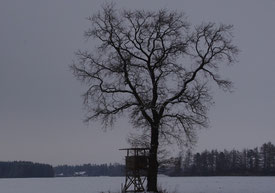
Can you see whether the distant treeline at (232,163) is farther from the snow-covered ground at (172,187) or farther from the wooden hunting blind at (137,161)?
the wooden hunting blind at (137,161)

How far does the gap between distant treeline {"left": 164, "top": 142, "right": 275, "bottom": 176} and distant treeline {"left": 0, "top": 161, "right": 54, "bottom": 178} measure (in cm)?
5031

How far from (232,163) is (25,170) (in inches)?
2769

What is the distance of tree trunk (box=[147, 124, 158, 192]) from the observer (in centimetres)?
3147

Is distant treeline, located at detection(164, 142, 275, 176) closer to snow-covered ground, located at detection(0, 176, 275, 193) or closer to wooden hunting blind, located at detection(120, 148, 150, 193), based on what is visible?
snow-covered ground, located at detection(0, 176, 275, 193)

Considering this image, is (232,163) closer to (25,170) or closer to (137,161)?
(25,170)

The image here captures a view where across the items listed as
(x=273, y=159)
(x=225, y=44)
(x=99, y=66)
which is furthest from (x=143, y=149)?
(x=273, y=159)

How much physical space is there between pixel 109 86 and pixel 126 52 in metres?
2.61

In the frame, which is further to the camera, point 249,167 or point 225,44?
point 249,167

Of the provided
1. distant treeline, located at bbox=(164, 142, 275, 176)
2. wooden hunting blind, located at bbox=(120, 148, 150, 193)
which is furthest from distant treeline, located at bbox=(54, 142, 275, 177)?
wooden hunting blind, located at bbox=(120, 148, 150, 193)

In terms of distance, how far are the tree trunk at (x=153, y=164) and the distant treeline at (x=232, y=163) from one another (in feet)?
349

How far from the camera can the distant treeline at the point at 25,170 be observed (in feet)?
538

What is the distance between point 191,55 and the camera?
3228 centimetres

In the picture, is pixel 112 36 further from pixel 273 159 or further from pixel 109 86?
pixel 273 159

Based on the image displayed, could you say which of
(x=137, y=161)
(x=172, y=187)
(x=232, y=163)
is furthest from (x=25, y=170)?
(x=137, y=161)
